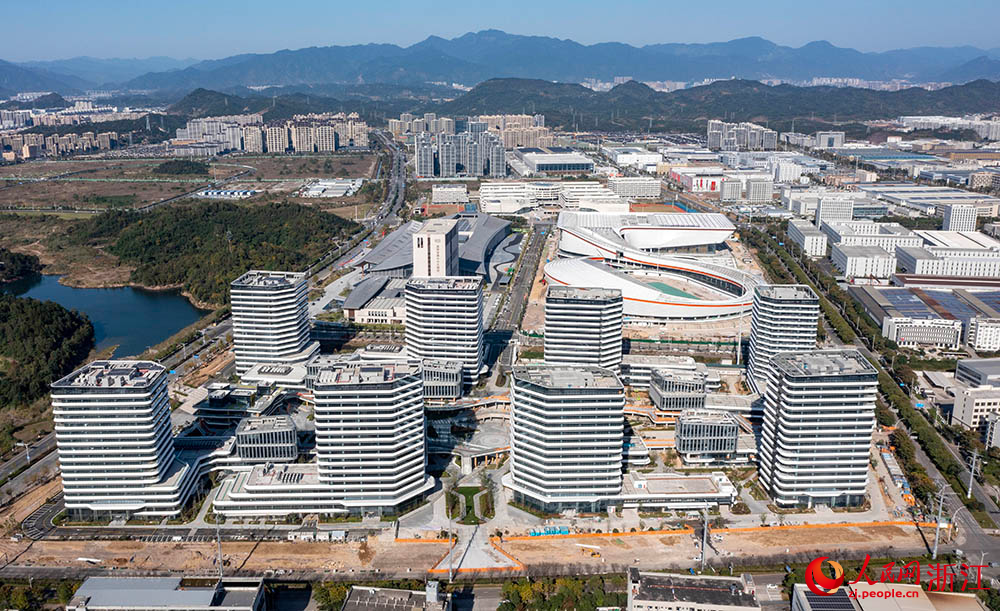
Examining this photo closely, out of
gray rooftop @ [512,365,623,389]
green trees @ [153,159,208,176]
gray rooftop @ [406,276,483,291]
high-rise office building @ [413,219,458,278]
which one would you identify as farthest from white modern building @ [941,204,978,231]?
green trees @ [153,159,208,176]

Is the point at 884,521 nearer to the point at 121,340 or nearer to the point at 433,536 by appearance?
the point at 433,536

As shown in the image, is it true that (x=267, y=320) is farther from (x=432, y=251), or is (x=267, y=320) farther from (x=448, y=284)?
(x=432, y=251)

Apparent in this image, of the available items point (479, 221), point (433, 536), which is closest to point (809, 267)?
point (479, 221)

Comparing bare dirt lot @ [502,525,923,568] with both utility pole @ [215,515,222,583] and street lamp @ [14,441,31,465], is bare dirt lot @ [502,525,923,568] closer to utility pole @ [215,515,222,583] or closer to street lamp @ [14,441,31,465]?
utility pole @ [215,515,222,583]

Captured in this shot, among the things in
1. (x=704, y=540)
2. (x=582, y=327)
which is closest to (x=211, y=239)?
(x=582, y=327)

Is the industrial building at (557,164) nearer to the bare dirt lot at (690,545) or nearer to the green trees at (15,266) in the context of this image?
the green trees at (15,266)

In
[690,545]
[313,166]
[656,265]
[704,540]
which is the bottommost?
[690,545]
